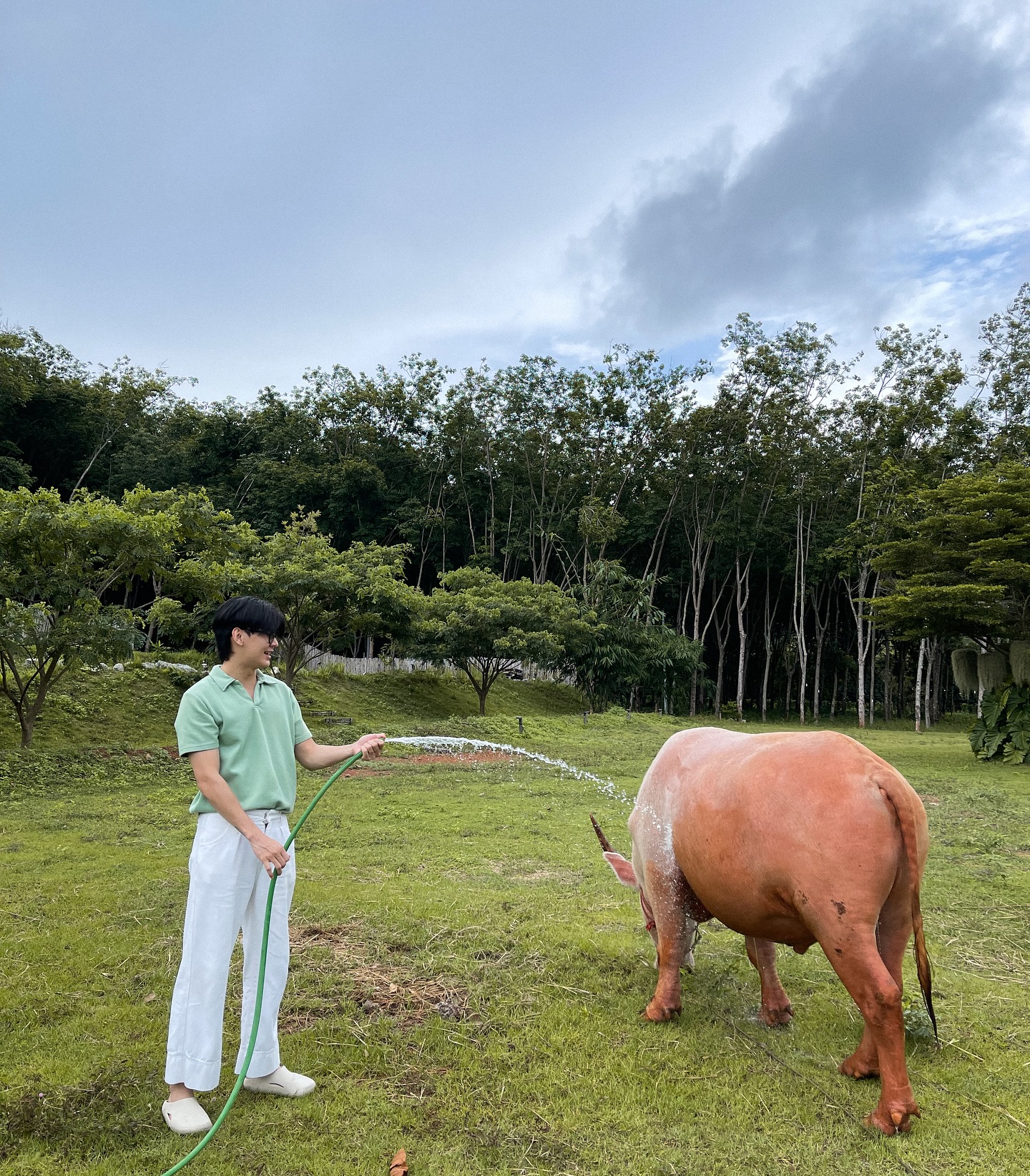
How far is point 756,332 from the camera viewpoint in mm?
27656

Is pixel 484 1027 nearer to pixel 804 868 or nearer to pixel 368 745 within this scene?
pixel 368 745

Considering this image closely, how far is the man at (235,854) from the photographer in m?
2.64

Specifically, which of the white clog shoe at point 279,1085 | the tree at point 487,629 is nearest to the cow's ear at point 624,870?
the white clog shoe at point 279,1085

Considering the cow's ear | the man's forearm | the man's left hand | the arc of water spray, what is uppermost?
the man's left hand

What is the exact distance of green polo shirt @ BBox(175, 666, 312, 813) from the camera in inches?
107

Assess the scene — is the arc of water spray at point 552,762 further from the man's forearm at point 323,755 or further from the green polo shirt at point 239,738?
the green polo shirt at point 239,738

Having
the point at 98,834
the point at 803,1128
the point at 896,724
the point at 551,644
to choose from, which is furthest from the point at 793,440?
the point at 803,1128

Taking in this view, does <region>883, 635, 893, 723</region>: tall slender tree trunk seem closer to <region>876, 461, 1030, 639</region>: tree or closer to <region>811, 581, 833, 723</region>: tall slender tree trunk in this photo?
<region>811, 581, 833, 723</region>: tall slender tree trunk

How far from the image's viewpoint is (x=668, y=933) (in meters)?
3.55

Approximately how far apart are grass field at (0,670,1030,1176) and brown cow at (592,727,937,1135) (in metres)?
0.21

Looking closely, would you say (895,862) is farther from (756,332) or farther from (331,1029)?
(756,332)

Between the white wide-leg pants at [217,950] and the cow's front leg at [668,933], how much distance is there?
1663 mm

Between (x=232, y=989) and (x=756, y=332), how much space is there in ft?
92.2

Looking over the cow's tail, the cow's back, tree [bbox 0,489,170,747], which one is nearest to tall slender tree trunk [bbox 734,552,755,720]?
tree [bbox 0,489,170,747]
